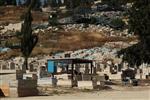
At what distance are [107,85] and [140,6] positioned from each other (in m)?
8.97

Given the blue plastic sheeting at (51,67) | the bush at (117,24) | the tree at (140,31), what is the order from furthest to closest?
the bush at (117,24) → the blue plastic sheeting at (51,67) → the tree at (140,31)

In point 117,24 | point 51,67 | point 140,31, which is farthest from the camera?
point 117,24

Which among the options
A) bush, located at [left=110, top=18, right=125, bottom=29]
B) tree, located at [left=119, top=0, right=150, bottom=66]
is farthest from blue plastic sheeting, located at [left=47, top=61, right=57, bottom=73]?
bush, located at [left=110, top=18, right=125, bottom=29]

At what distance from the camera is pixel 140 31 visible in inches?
1597

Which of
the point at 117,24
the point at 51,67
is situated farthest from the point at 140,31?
the point at 117,24

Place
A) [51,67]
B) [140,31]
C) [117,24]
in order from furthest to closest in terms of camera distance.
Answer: [117,24], [51,67], [140,31]

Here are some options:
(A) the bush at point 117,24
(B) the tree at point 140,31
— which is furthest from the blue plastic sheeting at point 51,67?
(A) the bush at point 117,24

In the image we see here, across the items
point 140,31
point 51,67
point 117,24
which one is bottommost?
point 117,24

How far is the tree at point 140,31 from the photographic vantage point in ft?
131

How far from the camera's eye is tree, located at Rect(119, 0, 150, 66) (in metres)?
40.0

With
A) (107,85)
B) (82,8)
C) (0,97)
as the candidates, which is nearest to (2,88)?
(0,97)

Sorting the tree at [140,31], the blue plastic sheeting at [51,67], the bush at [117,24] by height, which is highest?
the tree at [140,31]

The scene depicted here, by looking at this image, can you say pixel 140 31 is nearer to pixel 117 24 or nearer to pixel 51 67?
pixel 51 67

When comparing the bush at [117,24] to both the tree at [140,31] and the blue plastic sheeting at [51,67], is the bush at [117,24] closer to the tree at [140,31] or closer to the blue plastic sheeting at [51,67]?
the blue plastic sheeting at [51,67]
